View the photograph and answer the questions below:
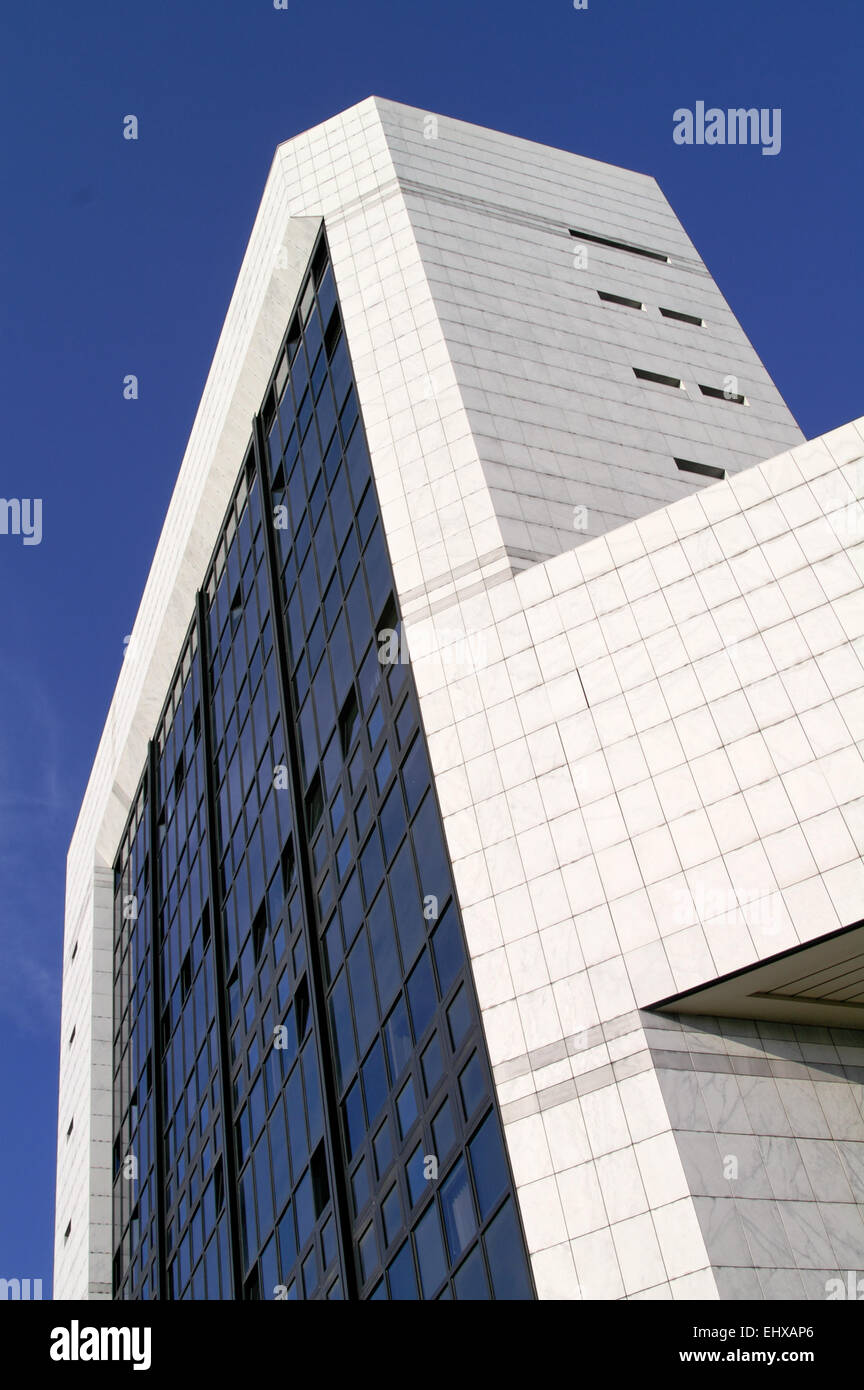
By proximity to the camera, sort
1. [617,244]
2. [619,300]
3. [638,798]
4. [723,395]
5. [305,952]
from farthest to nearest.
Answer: [617,244] < [619,300] < [723,395] < [305,952] < [638,798]

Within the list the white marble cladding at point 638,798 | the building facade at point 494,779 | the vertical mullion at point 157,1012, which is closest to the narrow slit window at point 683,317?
the building facade at point 494,779

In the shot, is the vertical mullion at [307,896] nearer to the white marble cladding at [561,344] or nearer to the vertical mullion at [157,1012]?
the white marble cladding at [561,344]

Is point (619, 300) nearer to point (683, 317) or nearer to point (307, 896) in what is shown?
point (683, 317)

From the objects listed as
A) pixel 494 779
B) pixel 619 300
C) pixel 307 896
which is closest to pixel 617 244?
pixel 619 300

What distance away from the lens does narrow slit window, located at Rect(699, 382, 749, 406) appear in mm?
37094

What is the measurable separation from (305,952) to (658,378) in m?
19.0

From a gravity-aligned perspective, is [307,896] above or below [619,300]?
below

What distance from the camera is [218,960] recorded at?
37000 millimetres

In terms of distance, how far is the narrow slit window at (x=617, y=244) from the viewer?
41.5 meters

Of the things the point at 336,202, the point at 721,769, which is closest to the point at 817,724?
the point at 721,769
